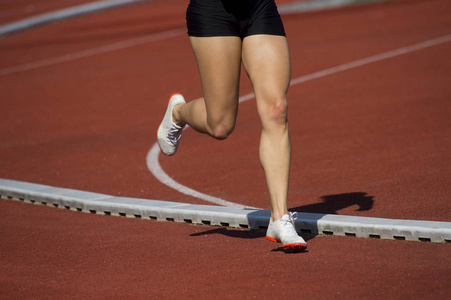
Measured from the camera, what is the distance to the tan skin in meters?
4.88

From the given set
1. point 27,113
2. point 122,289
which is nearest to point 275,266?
point 122,289

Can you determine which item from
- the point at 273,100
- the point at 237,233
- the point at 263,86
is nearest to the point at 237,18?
the point at 263,86

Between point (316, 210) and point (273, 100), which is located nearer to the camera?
point (273, 100)

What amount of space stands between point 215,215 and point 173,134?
720 millimetres

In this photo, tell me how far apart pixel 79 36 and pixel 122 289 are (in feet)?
64.7

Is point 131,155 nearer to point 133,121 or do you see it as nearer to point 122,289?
point 133,121

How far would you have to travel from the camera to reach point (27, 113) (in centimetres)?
1273

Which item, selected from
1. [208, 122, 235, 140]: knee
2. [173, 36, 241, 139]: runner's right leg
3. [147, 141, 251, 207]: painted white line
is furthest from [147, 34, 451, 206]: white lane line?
[173, 36, 241, 139]: runner's right leg

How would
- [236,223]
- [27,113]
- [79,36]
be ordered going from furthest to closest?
[79,36]
[27,113]
[236,223]

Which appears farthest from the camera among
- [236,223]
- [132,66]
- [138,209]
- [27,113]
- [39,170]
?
[132,66]

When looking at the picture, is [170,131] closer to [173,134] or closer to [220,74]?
[173,134]

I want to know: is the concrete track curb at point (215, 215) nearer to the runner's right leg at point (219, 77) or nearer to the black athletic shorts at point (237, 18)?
the runner's right leg at point (219, 77)

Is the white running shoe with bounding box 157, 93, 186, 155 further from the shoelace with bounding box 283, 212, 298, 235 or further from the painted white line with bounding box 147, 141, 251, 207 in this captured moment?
the shoelace with bounding box 283, 212, 298, 235

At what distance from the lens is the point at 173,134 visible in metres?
5.93
